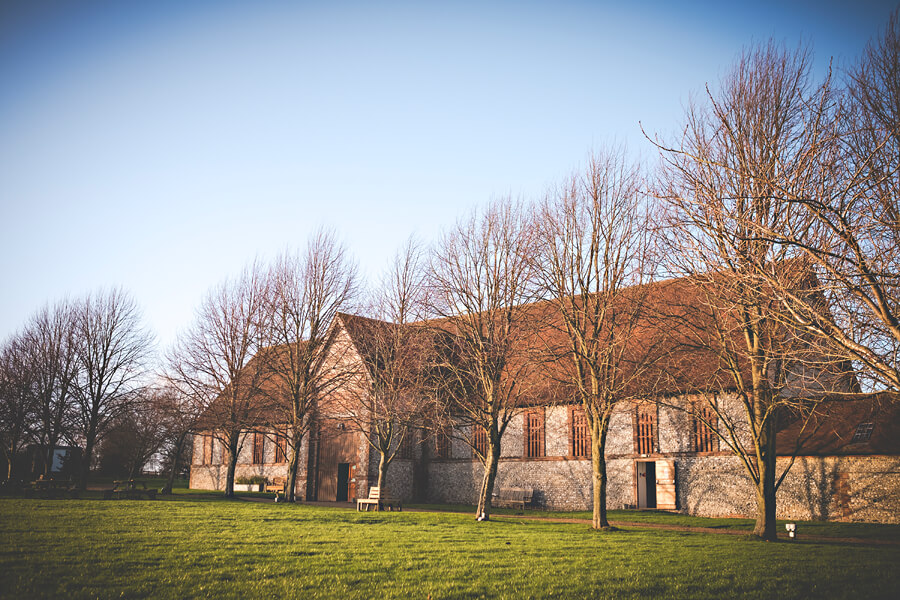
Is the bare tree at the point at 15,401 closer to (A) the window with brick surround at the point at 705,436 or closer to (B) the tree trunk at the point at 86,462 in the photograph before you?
(B) the tree trunk at the point at 86,462

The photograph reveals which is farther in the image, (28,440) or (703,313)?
(28,440)

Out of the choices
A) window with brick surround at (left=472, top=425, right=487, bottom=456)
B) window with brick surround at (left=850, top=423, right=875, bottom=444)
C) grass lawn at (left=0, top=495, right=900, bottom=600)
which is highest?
window with brick surround at (left=850, top=423, right=875, bottom=444)

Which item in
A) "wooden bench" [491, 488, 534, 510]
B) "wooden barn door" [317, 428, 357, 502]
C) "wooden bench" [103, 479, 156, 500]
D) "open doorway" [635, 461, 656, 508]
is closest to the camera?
"wooden bench" [103, 479, 156, 500]

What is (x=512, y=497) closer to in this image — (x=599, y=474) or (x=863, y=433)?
(x=599, y=474)

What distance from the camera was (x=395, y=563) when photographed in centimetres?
1054

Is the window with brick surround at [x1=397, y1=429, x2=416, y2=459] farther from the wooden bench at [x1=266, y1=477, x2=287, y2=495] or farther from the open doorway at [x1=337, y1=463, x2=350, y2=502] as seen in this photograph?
the wooden bench at [x1=266, y1=477, x2=287, y2=495]

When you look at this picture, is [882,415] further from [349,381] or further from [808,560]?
[349,381]

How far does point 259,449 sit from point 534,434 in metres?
19.7

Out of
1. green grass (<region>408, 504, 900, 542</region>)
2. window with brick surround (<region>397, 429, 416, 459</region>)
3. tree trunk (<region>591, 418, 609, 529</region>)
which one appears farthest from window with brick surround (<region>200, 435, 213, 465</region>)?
tree trunk (<region>591, 418, 609, 529</region>)

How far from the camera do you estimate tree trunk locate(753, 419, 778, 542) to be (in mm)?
17688

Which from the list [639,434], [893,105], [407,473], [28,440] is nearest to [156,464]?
[28,440]

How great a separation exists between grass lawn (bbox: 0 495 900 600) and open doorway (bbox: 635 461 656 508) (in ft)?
42.3

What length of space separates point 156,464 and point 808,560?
3402 inches

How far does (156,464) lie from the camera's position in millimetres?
83500
